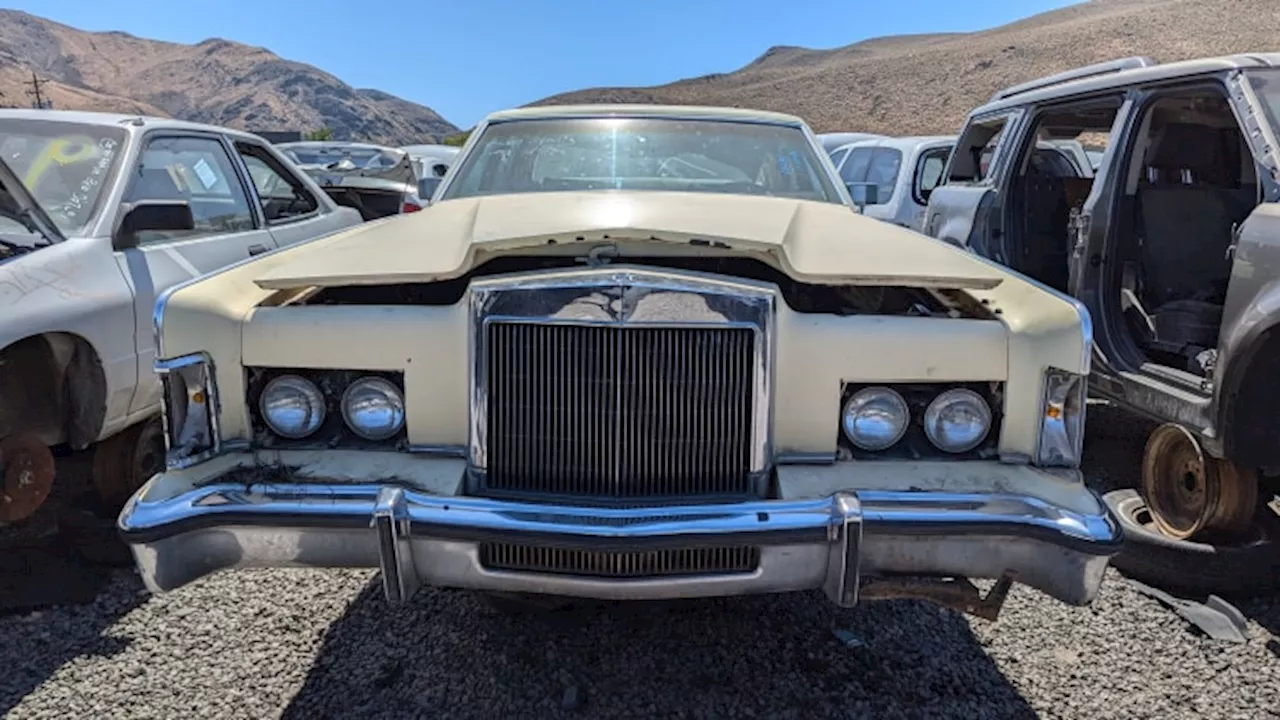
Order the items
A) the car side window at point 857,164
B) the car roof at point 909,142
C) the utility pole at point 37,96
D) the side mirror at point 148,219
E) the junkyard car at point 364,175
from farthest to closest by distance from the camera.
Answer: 1. the utility pole at point 37,96
2. the junkyard car at point 364,175
3. the car side window at point 857,164
4. the car roof at point 909,142
5. the side mirror at point 148,219

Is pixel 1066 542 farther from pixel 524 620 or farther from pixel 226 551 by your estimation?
pixel 226 551

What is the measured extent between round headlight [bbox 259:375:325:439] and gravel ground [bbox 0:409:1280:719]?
89 cm

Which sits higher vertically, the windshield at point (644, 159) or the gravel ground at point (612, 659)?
the windshield at point (644, 159)

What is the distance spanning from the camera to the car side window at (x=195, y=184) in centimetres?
456

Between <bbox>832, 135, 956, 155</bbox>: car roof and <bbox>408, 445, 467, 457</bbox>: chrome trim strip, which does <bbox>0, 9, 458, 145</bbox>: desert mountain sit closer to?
<bbox>832, 135, 956, 155</bbox>: car roof

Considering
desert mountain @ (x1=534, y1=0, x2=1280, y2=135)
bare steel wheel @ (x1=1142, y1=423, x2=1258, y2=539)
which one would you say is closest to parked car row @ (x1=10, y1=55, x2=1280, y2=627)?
bare steel wheel @ (x1=1142, y1=423, x2=1258, y2=539)

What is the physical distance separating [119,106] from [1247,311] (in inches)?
3613

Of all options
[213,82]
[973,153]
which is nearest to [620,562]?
[973,153]

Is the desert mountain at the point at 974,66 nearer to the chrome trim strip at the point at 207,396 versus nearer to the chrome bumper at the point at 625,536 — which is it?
the chrome bumper at the point at 625,536

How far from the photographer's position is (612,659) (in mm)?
3047

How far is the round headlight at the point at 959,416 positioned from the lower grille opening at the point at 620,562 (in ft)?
2.28

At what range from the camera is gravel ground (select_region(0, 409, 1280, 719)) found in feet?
9.22

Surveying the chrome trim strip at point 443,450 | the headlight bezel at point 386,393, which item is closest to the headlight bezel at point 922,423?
the chrome trim strip at point 443,450

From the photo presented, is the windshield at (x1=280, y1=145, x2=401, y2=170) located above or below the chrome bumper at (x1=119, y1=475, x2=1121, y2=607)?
above
